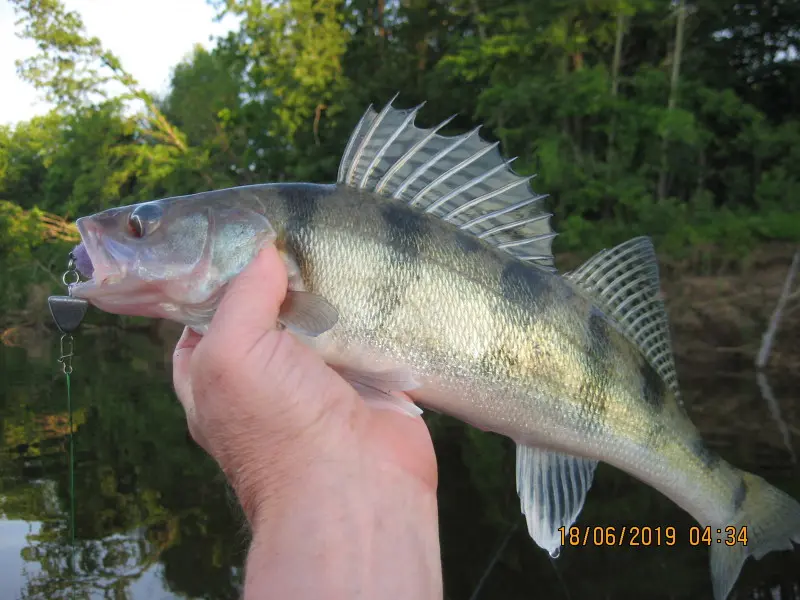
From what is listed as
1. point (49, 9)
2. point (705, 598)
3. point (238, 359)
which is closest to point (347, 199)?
point (238, 359)

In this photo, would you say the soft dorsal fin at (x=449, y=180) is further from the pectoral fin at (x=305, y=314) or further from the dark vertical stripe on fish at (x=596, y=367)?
the pectoral fin at (x=305, y=314)

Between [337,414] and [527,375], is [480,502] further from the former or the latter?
[337,414]

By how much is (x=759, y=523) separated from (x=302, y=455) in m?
1.38

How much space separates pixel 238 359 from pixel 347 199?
0.54 m

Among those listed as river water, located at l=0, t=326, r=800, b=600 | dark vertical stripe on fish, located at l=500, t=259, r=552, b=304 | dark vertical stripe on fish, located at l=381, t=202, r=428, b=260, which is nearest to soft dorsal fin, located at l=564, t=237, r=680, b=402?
dark vertical stripe on fish, located at l=500, t=259, r=552, b=304

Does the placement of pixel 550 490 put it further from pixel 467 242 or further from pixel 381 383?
pixel 467 242

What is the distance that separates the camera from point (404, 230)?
169cm

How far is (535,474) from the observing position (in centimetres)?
192

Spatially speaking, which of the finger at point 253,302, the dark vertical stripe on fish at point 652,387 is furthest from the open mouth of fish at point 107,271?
the dark vertical stripe on fish at point 652,387

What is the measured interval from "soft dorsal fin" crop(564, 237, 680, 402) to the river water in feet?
6.79

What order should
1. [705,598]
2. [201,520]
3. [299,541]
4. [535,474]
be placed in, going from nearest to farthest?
1. [299,541]
2. [535,474]
3. [705,598]
4. [201,520]

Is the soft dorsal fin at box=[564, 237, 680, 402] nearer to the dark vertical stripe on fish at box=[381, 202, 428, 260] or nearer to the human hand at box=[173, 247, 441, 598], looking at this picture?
the dark vertical stripe on fish at box=[381, 202, 428, 260]

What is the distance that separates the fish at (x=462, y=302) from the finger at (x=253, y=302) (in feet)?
0.25
